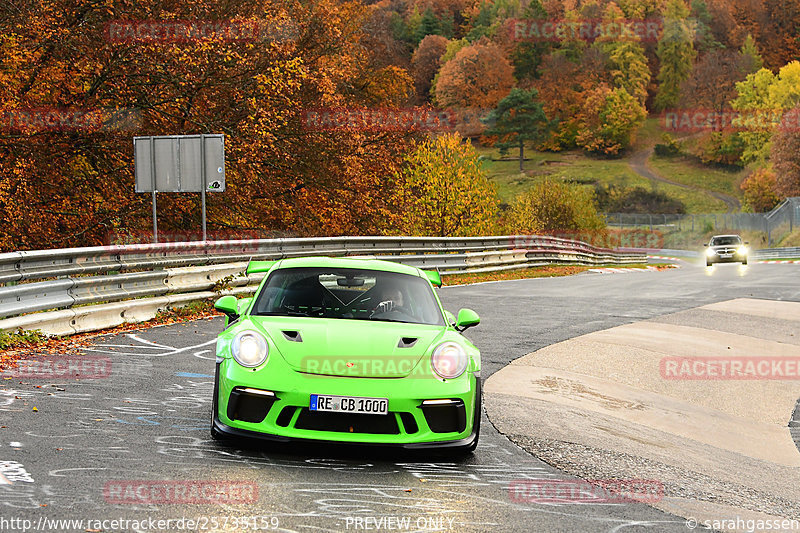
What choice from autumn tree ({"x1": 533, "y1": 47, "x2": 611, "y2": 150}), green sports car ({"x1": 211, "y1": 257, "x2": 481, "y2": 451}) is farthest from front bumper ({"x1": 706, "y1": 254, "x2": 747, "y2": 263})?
autumn tree ({"x1": 533, "y1": 47, "x2": 611, "y2": 150})

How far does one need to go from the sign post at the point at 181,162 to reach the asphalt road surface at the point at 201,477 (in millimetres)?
11083

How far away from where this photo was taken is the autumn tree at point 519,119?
468 feet

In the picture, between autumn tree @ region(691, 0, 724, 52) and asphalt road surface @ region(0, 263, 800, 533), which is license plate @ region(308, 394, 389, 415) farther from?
autumn tree @ region(691, 0, 724, 52)

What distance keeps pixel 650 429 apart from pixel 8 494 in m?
5.77

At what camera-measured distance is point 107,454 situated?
590cm

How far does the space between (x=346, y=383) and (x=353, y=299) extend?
1745 millimetres

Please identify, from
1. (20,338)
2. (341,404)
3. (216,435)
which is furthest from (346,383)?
(20,338)

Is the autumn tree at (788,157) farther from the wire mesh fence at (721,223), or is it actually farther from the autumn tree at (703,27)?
the autumn tree at (703,27)

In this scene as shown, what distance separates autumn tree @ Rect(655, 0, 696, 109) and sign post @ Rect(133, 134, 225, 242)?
530 ft

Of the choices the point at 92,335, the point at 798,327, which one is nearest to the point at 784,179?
the point at 798,327

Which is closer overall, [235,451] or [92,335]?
[235,451]

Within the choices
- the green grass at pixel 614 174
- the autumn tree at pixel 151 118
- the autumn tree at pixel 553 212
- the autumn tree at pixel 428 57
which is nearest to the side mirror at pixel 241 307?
the autumn tree at pixel 151 118

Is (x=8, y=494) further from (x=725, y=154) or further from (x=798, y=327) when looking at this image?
(x=725, y=154)

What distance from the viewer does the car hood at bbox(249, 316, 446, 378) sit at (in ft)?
19.6
